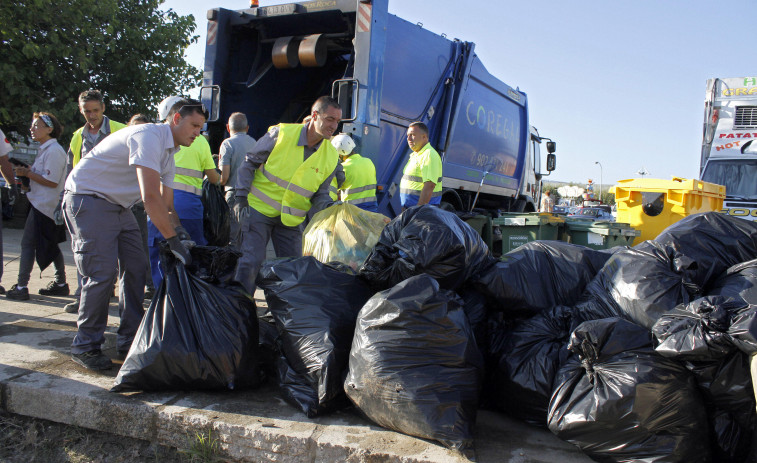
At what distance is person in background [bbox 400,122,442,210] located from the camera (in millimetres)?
4543

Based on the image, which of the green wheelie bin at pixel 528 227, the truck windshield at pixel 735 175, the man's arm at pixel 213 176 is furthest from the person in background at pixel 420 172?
the truck windshield at pixel 735 175

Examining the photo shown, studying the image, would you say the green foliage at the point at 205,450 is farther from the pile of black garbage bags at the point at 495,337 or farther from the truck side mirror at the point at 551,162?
the truck side mirror at the point at 551,162

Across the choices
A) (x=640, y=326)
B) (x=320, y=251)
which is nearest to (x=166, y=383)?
(x=320, y=251)

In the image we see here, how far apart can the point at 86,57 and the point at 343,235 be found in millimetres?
9133

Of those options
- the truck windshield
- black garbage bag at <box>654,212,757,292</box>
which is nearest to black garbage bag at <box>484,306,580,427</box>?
black garbage bag at <box>654,212,757,292</box>

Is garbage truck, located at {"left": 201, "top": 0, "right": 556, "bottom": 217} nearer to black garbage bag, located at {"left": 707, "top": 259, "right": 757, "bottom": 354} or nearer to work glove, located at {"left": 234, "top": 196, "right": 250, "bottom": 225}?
work glove, located at {"left": 234, "top": 196, "right": 250, "bottom": 225}

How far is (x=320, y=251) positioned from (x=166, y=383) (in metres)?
1.03

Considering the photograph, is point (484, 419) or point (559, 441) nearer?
point (559, 441)

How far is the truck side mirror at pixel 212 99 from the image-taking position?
5125mm

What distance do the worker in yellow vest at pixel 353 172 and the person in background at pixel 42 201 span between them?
7.13 ft

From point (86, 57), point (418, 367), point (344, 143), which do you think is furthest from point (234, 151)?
point (86, 57)

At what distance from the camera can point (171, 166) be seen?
2910 millimetres

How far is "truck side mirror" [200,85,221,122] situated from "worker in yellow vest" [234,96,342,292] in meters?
2.05

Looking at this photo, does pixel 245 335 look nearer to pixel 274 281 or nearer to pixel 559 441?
pixel 274 281
